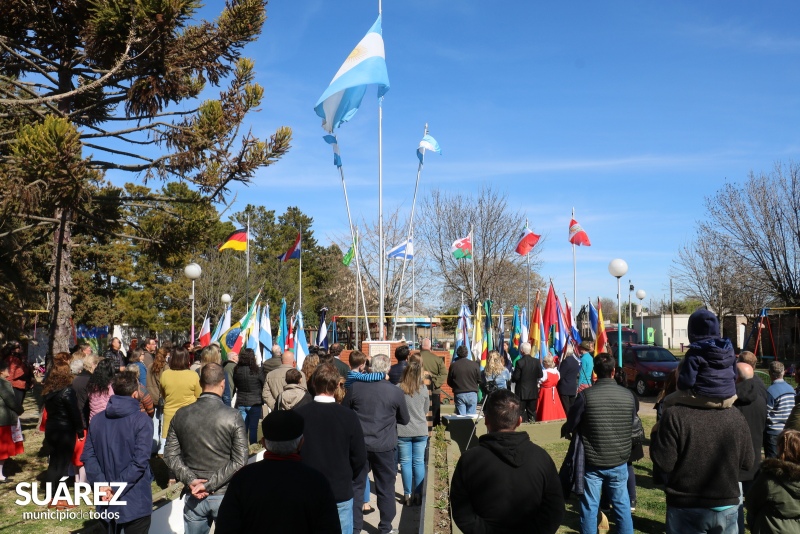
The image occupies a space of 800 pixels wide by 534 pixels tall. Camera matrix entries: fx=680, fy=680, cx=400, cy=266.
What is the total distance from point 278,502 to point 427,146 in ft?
61.9

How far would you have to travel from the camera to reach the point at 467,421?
1091 cm

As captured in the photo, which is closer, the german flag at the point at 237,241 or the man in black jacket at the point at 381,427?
the man in black jacket at the point at 381,427

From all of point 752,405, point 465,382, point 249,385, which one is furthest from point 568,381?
point 752,405

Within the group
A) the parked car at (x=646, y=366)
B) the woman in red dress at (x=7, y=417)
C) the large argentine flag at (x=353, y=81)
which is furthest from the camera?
the parked car at (x=646, y=366)

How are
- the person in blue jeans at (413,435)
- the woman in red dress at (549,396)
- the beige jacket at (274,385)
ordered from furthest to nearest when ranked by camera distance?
the woman in red dress at (549,396), the beige jacket at (274,385), the person in blue jeans at (413,435)

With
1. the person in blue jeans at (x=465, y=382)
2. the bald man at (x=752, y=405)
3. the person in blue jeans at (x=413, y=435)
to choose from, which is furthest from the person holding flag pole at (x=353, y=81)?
the bald man at (x=752, y=405)

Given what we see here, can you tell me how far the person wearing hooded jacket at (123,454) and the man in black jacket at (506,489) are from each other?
2.72 meters

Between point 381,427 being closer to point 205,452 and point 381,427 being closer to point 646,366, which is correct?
point 205,452

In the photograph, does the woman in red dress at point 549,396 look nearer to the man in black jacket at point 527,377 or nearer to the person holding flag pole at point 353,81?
the man in black jacket at point 527,377

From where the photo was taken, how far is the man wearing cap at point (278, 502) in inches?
127

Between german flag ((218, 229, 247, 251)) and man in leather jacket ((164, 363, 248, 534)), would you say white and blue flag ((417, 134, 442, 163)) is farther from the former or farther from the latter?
man in leather jacket ((164, 363, 248, 534))

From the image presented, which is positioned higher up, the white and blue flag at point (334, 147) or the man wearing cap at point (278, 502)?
the white and blue flag at point (334, 147)

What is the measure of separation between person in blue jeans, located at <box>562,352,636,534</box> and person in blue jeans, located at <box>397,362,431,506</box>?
7.61 ft

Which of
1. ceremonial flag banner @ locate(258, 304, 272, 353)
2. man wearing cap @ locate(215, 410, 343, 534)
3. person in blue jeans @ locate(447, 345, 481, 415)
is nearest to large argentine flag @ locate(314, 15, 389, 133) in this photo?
ceremonial flag banner @ locate(258, 304, 272, 353)
